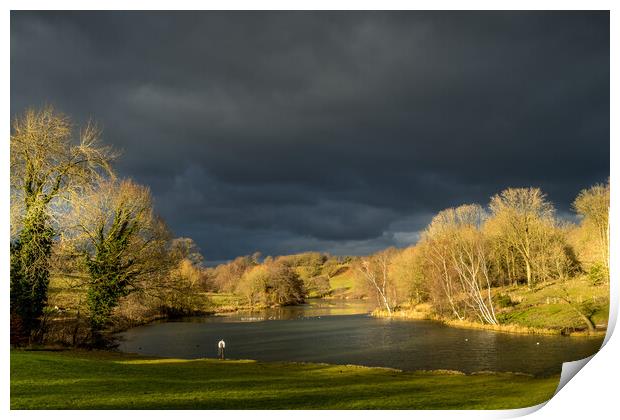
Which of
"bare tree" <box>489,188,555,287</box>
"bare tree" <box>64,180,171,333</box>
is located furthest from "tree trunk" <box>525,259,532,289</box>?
"bare tree" <box>64,180,171,333</box>

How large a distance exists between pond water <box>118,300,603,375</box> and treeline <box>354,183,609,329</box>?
428cm

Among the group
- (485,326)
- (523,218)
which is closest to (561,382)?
(485,326)

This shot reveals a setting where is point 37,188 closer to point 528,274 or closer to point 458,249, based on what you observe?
point 458,249

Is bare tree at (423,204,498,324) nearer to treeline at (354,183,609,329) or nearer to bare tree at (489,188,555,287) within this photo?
treeline at (354,183,609,329)

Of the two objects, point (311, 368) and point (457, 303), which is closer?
point (311, 368)

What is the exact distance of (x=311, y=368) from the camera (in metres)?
24.6

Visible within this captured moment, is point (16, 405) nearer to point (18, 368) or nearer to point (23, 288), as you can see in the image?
point (18, 368)

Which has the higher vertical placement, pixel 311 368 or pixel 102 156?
pixel 102 156

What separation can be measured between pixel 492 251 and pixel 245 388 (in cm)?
4087

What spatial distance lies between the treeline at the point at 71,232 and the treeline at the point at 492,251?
28.5m

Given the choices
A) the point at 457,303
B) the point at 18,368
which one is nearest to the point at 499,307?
the point at 457,303

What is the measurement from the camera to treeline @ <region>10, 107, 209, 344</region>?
22.1 metres

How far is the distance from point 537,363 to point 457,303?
79.8ft
